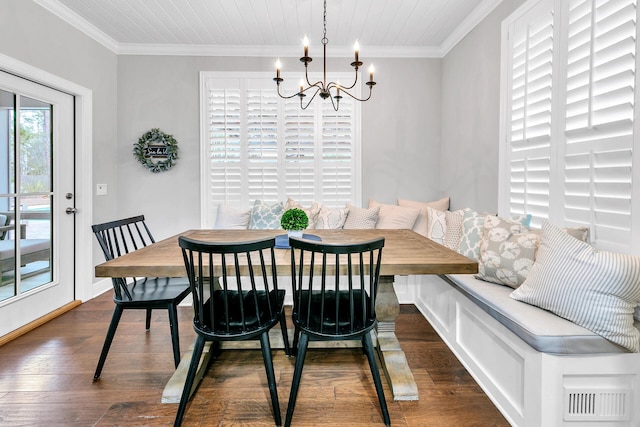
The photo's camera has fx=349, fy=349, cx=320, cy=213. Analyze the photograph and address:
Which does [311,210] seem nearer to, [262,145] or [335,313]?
[262,145]

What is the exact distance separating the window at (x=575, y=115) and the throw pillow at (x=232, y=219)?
2442mm

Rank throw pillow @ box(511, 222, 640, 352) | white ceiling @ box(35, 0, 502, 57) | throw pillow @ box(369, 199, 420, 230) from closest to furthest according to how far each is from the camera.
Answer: throw pillow @ box(511, 222, 640, 352) < white ceiling @ box(35, 0, 502, 57) < throw pillow @ box(369, 199, 420, 230)

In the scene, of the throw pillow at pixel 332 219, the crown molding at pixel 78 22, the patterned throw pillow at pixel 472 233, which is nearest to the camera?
the patterned throw pillow at pixel 472 233

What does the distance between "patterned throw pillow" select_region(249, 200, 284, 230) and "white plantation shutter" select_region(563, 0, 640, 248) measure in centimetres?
239

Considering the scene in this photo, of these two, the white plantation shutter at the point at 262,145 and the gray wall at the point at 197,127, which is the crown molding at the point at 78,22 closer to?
the gray wall at the point at 197,127

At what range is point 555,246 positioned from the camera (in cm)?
157

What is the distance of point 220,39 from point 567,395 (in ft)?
12.9

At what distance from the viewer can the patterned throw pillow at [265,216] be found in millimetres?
3484

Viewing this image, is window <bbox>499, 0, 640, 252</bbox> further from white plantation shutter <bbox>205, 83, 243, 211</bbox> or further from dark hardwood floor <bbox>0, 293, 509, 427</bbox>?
white plantation shutter <bbox>205, 83, 243, 211</bbox>

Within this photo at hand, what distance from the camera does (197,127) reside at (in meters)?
3.87

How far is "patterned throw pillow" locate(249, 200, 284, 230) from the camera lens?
348cm

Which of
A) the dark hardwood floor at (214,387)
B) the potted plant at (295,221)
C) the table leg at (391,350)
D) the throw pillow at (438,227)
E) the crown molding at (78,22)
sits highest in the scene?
the crown molding at (78,22)

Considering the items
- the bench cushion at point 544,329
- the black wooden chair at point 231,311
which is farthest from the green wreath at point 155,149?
the bench cushion at point 544,329

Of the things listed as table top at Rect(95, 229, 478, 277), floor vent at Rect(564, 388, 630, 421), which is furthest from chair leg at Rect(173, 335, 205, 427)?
floor vent at Rect(564, 388, 630, 421)
